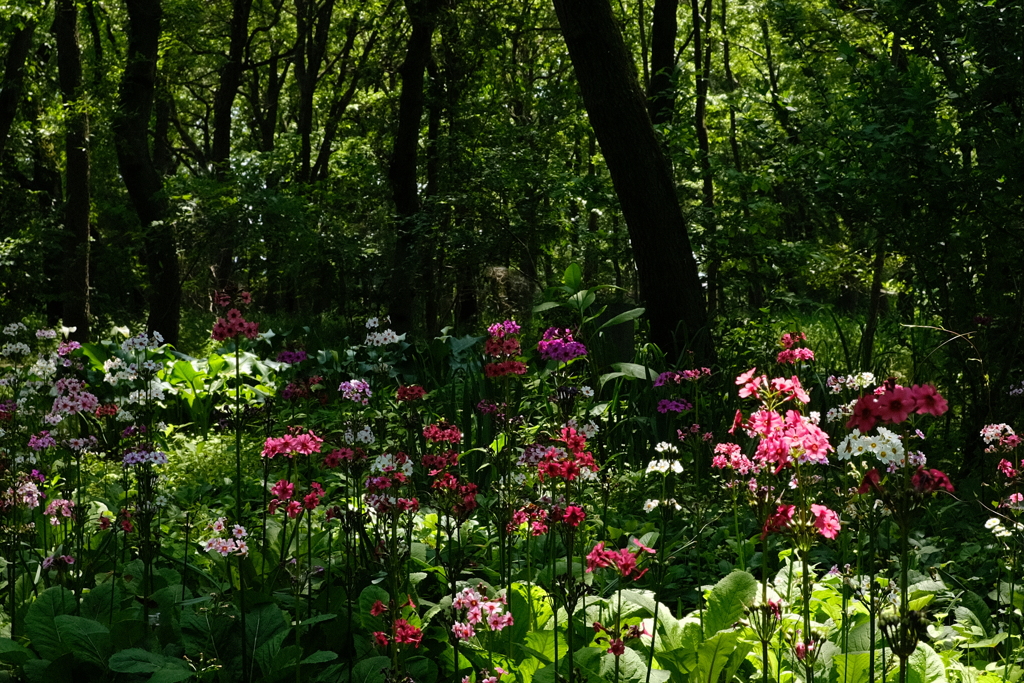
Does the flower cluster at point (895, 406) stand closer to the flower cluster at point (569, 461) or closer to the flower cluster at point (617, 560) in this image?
the flower cluster at point (617, 560)

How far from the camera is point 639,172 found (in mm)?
5805

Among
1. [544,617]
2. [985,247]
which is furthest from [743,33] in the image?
[544,617]

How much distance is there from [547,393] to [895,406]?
3.69 metres

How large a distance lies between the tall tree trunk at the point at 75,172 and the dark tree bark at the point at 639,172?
625 cm

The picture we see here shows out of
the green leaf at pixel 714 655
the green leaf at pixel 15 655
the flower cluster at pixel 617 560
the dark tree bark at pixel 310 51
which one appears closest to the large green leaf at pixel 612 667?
the green leaf at pixel 714 655

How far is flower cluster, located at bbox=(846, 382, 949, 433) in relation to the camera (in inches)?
51.9

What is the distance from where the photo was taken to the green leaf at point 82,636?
229 cm

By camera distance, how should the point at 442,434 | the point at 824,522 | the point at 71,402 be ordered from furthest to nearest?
the point at 71,402 → the point at 442,434 → the point at 824,522

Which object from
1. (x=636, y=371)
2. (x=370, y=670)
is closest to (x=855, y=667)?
(x=370, y=670)

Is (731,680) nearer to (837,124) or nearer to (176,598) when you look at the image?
(176,598)

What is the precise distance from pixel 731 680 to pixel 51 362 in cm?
308

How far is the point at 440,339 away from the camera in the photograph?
23.5 ft

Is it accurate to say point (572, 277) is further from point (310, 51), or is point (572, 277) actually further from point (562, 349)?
point (310, 51)

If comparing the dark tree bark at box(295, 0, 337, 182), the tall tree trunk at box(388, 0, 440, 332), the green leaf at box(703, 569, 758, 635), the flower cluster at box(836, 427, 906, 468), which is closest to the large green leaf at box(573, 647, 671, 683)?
the green leaf at box(703, 569, 758, 635)
